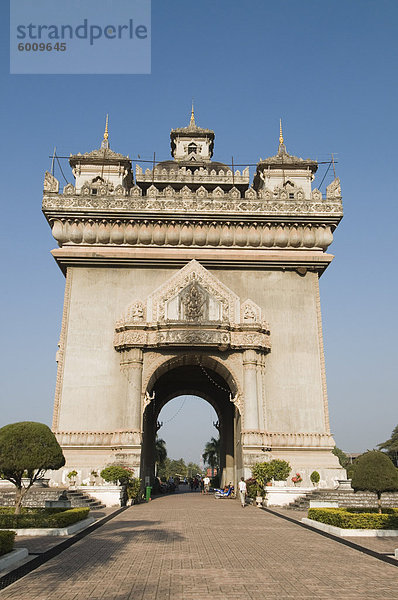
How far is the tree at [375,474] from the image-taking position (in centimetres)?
1321

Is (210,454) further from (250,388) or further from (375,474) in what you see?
(375,474)

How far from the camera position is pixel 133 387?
21781 mm

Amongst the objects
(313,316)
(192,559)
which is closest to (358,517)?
(192,559)

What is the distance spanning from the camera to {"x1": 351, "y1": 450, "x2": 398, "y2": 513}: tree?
1321 centimetres

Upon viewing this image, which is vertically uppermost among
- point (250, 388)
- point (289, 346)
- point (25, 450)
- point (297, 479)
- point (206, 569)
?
point (289, 346)

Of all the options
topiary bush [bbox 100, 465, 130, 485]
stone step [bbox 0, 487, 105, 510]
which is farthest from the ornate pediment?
stone step [bbox 0, 487, 105, 510]

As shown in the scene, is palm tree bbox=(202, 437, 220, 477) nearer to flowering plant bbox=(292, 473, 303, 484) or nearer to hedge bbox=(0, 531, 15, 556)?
flowering plant bbox=(292, 473, 303, 484)

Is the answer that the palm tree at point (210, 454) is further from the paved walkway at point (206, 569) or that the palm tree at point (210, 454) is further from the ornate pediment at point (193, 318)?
the paved walkway at point (206, 569)

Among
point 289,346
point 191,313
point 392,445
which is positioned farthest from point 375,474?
point 392,445

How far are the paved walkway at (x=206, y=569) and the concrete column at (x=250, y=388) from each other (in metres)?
9.06

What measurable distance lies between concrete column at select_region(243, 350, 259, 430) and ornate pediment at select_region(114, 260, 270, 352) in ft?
1.72

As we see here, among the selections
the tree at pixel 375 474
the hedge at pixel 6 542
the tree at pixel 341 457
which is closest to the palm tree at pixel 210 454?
the tree at pixel 341 457

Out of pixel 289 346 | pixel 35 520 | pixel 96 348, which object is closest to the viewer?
pixel 35 520

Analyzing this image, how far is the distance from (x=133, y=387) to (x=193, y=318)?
394 centimetres
